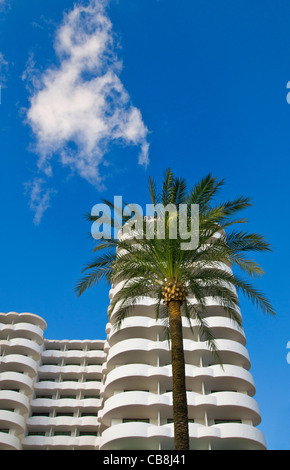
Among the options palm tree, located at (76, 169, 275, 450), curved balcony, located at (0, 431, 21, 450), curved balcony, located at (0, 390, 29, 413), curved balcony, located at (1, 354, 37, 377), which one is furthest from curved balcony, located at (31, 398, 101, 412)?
palm tree, located at (76, 169, 275, 450)

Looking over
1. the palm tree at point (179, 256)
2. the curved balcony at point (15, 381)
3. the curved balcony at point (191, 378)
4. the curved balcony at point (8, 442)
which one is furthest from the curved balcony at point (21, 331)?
the palm tree at point (179, 256)

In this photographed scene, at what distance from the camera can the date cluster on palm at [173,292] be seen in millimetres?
17406

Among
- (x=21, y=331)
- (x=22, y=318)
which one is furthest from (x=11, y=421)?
(x=22, y=318)

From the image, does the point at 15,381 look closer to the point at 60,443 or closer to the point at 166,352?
the point at 60,443

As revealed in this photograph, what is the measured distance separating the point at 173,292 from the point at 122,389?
20201mm

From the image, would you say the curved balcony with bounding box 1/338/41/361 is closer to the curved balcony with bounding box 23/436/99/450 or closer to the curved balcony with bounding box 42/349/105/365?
the curved balcony with bounding box 42/349/105/365

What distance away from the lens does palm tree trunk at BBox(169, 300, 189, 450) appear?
1431cm

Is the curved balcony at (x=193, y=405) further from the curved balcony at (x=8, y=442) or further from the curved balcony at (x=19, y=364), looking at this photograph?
the curved balcony at (x=19, y=364)

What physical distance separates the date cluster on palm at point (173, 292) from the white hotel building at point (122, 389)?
7898mm

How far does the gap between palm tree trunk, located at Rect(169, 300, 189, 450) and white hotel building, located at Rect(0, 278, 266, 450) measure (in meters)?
8.19

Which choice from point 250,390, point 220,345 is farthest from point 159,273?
point 250,390

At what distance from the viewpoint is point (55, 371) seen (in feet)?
157

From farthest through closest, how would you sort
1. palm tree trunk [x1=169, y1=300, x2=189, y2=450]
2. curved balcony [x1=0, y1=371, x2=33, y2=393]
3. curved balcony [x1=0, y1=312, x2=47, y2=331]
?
curved balcony [x1=0, y1=312, x2=47, y2=331], curved balcony [x1=0, y1=371, x2=33, y2=393], palm tree trunk [x1=169, y1=300, x2=189, y2=450]
